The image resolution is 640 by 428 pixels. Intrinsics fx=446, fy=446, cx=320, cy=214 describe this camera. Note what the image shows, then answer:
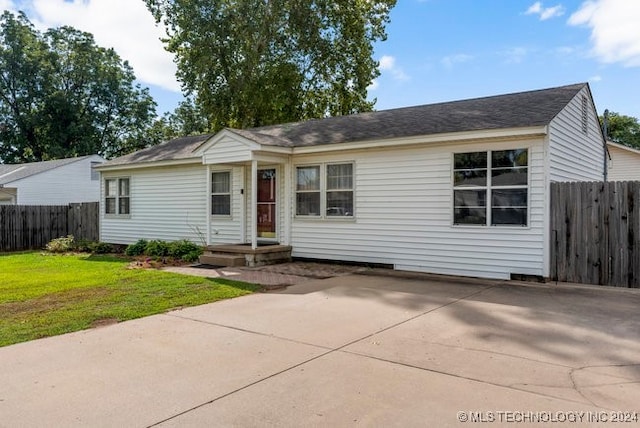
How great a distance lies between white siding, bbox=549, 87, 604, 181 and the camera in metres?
8.79

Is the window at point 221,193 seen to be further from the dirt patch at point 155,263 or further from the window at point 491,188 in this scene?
the window at point 491,188

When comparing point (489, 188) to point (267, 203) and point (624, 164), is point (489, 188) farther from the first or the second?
point (624, 164)

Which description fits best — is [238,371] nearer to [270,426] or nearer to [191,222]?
[270,426]

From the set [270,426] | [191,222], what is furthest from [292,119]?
[270,426]

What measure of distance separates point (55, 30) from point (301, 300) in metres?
40.3

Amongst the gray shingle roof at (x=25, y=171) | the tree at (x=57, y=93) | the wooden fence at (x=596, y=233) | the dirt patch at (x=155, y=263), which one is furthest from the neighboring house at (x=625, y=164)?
the tree at (x=57, y=93)

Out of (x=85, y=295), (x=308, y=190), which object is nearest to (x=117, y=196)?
(x=308, y=190)

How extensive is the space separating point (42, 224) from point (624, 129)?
4143cm

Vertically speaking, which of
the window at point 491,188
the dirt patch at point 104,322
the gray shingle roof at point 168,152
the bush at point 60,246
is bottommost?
the dirt patch at point 104,322

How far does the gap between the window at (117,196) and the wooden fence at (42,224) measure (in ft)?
2.75

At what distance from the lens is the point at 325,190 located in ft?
36.8

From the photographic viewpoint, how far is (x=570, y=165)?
9.71m

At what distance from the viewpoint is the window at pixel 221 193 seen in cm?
1312

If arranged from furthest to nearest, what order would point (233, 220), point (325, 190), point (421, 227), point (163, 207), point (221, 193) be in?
point (163, 207) → point (221, 193) → point (233, 220) → point (325, 190) → point (421, 227)
